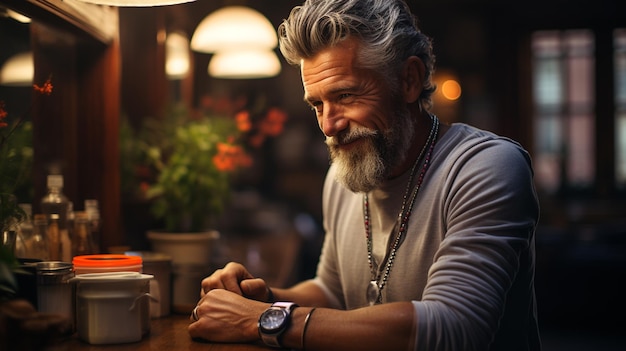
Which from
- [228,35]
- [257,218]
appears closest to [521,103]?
[257,218]

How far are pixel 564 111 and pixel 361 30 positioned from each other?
7.70 m

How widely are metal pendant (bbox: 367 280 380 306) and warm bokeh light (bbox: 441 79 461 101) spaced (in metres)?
7.20

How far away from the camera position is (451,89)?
9086 mm

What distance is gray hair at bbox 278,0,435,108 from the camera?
1.97 metres

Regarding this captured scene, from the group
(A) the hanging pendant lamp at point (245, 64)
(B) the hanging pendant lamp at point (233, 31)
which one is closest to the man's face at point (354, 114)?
(B) the hanging pendant lamp at point (233, 31)

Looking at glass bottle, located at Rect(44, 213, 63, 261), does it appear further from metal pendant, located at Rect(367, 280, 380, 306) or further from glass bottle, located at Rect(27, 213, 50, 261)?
metal pendant, located at Rect(367, 280, 380, 306)

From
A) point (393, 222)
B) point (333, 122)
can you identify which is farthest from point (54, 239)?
point (393, 222)

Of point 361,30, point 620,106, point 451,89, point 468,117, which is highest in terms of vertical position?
point 451,89

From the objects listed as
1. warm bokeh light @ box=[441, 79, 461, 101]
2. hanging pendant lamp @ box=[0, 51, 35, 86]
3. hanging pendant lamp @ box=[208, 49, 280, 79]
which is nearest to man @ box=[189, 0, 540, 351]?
hanging pendant lamp @ box=[0, 51, 35, 86]

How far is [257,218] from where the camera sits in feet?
21.7

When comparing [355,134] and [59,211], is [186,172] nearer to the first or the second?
[59,211]

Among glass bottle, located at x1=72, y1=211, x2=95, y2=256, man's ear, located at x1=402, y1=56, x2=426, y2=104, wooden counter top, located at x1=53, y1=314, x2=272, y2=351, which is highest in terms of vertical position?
man's ear, located at x1=402, y1=56, x2=426, y2=104

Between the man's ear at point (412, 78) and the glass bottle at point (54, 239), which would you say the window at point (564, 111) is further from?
the glass bottle at point (54, 239)

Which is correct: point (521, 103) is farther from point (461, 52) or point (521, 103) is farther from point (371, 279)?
point (371, 279)
